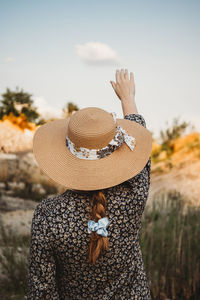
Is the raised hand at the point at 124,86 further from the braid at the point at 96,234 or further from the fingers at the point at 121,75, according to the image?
the braid at the point at 96,234

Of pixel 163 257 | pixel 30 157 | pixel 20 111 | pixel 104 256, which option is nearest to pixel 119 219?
pixel 104 256

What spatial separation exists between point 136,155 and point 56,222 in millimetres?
453

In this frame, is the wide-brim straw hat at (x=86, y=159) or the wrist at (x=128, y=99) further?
the wrist at (x=128, y=99)

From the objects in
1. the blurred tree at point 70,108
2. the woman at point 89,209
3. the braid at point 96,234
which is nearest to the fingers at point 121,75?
the woman at point 89,209

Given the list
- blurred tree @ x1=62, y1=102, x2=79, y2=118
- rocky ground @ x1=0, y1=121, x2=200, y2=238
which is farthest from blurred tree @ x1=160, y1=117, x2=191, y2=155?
blurred tree @ x1=62, y1=102, x2=79, y2=118

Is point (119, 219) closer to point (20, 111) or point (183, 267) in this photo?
point (183, 267)

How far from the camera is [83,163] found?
125 cm

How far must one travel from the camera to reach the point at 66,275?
1377 millimetres

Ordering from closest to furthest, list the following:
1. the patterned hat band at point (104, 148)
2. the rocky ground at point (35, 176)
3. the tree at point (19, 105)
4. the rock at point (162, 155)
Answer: the patterned hat band at point (104, 148) < the rocky ground at point (35, 176) < the rock at point (162, 155) < the tree at point (19, 105)

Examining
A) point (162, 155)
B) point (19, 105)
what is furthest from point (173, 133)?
point (19, 105)

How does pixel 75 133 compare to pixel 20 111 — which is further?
pixel 20 111

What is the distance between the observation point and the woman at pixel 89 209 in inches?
47.5

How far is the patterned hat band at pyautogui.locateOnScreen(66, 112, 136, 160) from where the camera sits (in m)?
1.25

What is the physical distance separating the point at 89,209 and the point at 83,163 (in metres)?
0.19
